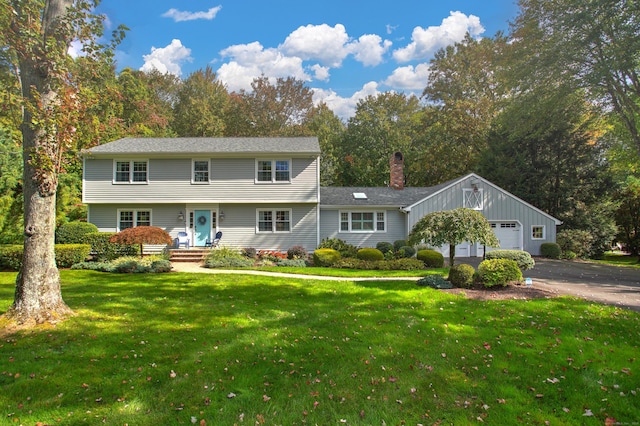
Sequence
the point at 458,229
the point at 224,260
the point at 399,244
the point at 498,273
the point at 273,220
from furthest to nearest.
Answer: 1. the point at 273,220
2. the point at 399,244
3. the point at 224,260
4. the point at 458,229
5. the point at 498,273

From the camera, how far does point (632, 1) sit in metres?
14.4

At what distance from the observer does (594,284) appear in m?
11.6

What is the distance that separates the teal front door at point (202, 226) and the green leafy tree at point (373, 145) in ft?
56.2

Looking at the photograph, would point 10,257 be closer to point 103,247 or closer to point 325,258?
point 103,247

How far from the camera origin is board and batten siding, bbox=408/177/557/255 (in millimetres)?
20250

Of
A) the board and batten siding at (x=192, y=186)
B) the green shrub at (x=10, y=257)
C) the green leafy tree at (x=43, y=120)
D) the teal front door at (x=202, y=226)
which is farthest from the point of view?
the teal front door at (x=202, y=226)

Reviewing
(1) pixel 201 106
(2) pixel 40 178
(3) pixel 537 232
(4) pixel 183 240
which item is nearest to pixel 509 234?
(3) pixel 537 232

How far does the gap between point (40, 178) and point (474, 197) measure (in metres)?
19.8

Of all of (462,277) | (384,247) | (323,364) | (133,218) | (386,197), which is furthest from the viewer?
(386,197)

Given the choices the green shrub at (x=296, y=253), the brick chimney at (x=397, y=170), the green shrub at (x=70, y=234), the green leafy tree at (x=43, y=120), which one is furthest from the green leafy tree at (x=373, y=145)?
the green leafy tree at (x=43, y=120)

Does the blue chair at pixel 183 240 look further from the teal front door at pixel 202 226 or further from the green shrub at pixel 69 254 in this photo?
the green shrub at pixel 69 254

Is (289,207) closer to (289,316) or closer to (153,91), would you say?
(289,316)

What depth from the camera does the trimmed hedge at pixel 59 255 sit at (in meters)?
13.3

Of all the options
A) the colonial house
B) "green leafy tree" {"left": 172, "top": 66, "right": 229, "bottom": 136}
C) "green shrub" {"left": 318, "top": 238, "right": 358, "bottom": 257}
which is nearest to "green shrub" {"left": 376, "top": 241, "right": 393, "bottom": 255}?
"green shrub" {"left": 318, "top": 238, "right": 358, "bottom": 257}
